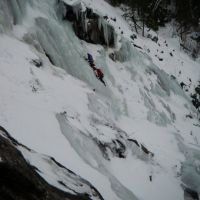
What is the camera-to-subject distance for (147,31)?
22.6 meters

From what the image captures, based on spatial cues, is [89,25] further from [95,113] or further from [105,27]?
[95,113]

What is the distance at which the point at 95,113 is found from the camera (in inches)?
418

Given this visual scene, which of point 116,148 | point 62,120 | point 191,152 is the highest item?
point 62,120

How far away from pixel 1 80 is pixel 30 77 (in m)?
1.07

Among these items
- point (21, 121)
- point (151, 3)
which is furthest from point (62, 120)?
point (151, 3)

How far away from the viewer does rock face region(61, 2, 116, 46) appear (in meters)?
14.0

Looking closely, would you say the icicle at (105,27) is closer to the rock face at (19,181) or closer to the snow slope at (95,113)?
the snow slope at (95,113)

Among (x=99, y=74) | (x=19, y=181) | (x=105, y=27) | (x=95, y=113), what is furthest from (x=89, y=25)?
(x=19, y=181)

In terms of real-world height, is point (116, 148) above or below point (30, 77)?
below

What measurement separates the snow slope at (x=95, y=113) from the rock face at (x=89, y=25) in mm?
412

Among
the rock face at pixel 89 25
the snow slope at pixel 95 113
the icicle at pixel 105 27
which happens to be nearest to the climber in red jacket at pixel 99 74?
the snow slope at pixel 95 113

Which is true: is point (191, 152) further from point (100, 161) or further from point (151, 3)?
point (151, 3)

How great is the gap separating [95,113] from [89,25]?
5286 millimetres

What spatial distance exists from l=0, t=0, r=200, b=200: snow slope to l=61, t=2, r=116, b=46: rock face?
0.41 metres
